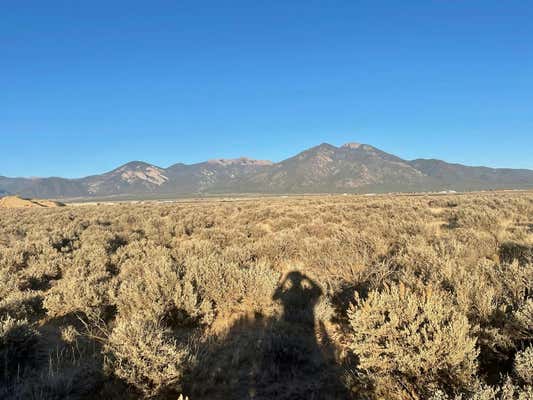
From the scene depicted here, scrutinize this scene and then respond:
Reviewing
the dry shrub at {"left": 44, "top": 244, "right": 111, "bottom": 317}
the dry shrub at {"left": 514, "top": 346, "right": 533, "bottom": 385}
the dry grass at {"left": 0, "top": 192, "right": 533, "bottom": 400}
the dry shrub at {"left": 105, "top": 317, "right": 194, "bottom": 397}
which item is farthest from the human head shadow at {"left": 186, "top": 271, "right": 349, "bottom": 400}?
the dry shrub at {"left": 44, "top": 244, "right": 111, "bottom": 317}

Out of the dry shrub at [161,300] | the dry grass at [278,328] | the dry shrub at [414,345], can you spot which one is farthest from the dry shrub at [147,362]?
the dry shrub at [414,345]

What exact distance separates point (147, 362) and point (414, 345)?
9.41 ft

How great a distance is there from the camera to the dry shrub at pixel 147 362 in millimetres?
3242

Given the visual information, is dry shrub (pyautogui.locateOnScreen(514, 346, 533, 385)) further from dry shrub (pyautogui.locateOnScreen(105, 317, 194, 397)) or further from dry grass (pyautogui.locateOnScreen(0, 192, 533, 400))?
dry shrub (pyautogui.locateOnScreen(105, 317, 194, 397))

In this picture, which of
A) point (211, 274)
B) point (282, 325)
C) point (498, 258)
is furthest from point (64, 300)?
point (498, 258)

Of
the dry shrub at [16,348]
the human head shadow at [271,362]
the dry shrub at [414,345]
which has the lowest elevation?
the human head shadow at [271,362]

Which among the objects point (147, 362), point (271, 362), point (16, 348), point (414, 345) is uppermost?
point (414, 345)

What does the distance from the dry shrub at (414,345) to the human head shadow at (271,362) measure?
0.60 metres

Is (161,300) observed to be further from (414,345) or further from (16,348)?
(414,345)

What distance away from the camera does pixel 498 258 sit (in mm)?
7574

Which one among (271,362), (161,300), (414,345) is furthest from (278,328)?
(414,345)

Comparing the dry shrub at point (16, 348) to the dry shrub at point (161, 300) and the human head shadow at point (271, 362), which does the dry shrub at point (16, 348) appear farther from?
the human head shadow at point (271, 362)

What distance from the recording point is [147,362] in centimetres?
333

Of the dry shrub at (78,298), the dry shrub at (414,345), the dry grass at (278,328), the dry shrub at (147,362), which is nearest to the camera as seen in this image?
the dry shrub at (414,345)
